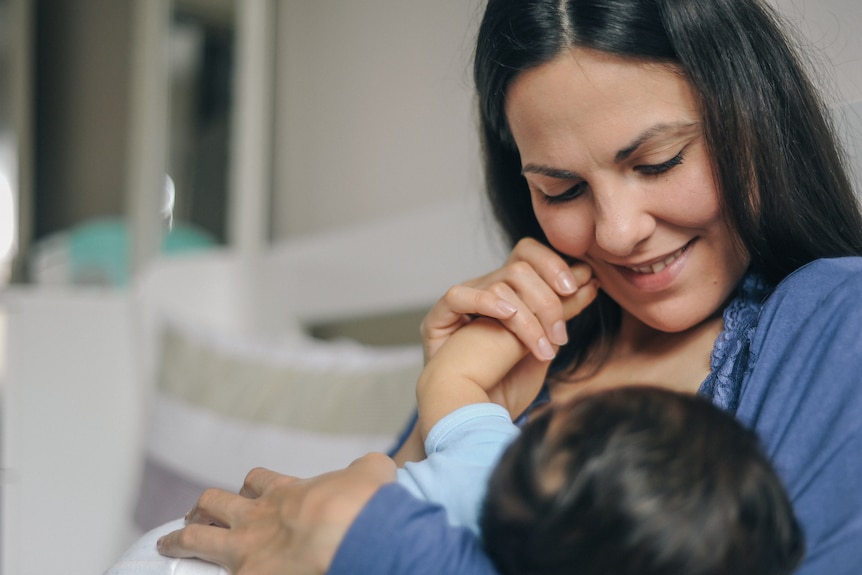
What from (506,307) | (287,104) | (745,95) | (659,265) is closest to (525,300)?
(506,307)

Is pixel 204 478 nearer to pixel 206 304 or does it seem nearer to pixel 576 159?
pixel 206 304

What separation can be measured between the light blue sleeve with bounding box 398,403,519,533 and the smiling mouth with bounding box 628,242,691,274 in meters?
0.26

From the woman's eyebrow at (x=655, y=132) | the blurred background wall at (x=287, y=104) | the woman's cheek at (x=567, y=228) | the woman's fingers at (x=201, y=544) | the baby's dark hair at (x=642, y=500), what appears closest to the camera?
the baby's dark hair at (x=642, y=500)

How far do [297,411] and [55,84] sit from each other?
2.38m

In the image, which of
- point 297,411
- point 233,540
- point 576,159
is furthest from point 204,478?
point 576,159

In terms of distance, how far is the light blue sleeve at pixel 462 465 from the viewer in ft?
1.99

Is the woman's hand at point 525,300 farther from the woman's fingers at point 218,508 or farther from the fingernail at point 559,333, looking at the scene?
the woman's fingers at point 218,508

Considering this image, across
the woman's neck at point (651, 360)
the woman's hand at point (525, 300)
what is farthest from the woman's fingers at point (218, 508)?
the woman's neck at point (651, 360)

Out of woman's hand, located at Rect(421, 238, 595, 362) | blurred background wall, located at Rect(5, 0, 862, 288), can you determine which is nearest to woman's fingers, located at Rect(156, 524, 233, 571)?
woman's hand, located at Rect(421, 238, 595, 362)

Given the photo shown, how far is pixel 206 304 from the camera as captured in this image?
238 centimetres

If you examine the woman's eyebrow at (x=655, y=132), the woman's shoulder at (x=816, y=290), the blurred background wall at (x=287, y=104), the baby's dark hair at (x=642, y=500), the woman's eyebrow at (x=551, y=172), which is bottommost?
the blurred background wall at (x=287, y=104)

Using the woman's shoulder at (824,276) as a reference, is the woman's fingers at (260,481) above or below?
below

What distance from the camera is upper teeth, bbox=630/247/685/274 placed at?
0.85 metres

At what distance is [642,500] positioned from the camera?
0.52 meters
